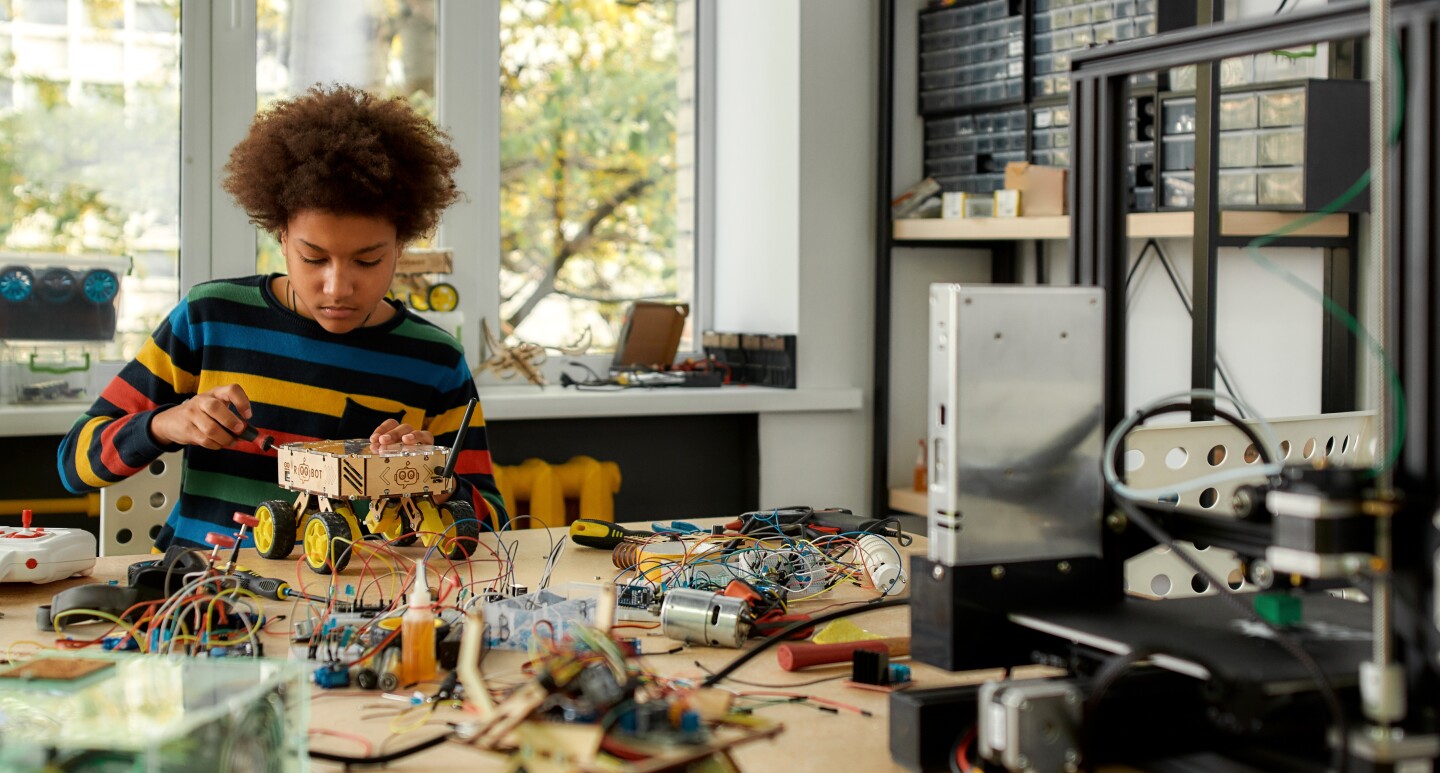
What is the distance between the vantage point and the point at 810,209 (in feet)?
10.5

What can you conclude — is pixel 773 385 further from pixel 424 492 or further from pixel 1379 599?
pixel 1379 599

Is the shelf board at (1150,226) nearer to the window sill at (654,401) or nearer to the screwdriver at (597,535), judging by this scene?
the window sill at (654,401)

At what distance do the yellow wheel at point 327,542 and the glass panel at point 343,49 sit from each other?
1565 mm

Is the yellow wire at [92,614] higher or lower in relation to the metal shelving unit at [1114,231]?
lower

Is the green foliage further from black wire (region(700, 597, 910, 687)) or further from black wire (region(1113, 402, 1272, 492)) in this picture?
black wire (region(1113, 402, 1272, 492))

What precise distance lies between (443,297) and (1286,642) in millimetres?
2462

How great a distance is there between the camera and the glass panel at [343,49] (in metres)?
2.92

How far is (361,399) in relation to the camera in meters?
1.93

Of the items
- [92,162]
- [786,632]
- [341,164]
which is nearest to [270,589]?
[786,632]

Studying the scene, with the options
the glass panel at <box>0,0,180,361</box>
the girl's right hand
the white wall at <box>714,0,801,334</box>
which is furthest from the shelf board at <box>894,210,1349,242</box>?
the glass panel at <box>0,0,180,361</box>

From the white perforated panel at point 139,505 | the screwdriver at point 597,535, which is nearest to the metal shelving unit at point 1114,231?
the screwdriver at point 597,535

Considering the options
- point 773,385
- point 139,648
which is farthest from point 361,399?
point 773,385

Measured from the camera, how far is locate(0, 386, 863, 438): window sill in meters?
2.82

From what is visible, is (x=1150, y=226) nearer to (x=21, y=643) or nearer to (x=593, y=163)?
(x=593, y=163)
